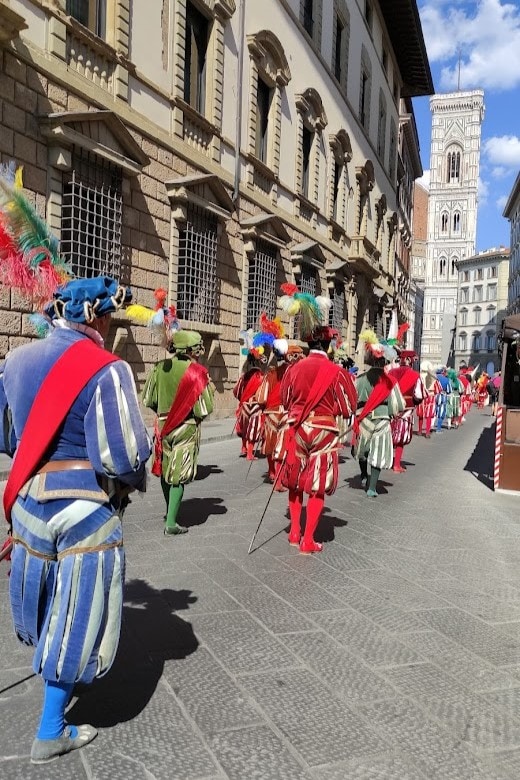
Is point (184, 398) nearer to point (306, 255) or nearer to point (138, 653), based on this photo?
point (138, 653)

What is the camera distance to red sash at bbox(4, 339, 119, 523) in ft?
7.53

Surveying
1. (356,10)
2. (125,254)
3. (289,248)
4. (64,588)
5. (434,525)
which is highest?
(356,10)

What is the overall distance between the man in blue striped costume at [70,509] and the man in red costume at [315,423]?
298cm

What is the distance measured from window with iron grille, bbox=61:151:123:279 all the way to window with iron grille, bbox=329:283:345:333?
1291 cm

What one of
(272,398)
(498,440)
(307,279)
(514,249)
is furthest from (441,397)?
(514,249)

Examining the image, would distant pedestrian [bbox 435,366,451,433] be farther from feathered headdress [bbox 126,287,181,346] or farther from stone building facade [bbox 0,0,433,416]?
feathered headdress [bbox 126,287,181,346]

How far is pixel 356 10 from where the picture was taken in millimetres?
24766

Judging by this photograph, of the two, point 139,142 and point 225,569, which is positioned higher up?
point 139,142

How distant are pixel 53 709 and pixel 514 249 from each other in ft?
269

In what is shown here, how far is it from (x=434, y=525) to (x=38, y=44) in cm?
862

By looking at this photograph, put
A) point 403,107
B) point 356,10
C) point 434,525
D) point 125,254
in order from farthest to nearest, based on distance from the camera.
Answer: point 403,107 → point 356,10 → point 125,254 → point 434,525

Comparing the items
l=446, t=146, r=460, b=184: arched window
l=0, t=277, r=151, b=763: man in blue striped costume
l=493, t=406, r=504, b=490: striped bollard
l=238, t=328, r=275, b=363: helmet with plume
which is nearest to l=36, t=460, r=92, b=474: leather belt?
l=0, t=277, r=151, b=763: man in blue striped costume

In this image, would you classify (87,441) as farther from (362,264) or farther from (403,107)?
(403,107)

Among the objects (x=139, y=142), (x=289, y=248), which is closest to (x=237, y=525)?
(x=139, y=142)
